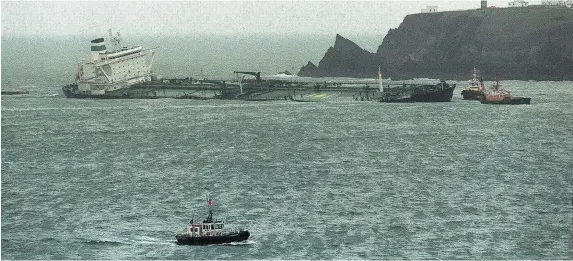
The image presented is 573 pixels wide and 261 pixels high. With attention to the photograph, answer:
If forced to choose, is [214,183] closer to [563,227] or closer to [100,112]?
[563,227]

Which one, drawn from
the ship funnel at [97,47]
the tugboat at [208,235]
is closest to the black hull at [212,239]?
the tugboat at [208,235]

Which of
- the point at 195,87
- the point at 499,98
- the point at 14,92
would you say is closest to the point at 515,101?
the point at 499,98

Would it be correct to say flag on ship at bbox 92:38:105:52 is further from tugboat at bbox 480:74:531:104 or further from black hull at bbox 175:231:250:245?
black hull at bbox 175:231:250:245

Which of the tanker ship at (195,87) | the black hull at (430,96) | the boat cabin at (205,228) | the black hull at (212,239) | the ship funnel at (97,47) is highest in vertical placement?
the ship funnel at (97,47)

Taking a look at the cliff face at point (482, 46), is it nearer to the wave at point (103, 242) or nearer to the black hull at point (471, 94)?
the black hull at point (471, 94)

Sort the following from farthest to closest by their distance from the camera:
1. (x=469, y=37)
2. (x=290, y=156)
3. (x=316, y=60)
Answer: (x=316, y=60), (x=469, y=37), (x=290, y=156)

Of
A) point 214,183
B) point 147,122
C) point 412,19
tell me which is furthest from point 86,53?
point 214,183

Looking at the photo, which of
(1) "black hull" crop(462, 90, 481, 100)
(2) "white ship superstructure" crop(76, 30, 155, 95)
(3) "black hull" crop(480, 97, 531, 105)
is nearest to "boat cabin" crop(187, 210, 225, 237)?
(3) "black hull" crop(480, 97, 531, 105)

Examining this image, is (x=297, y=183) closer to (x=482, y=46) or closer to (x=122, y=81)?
(x=122, y=81)
